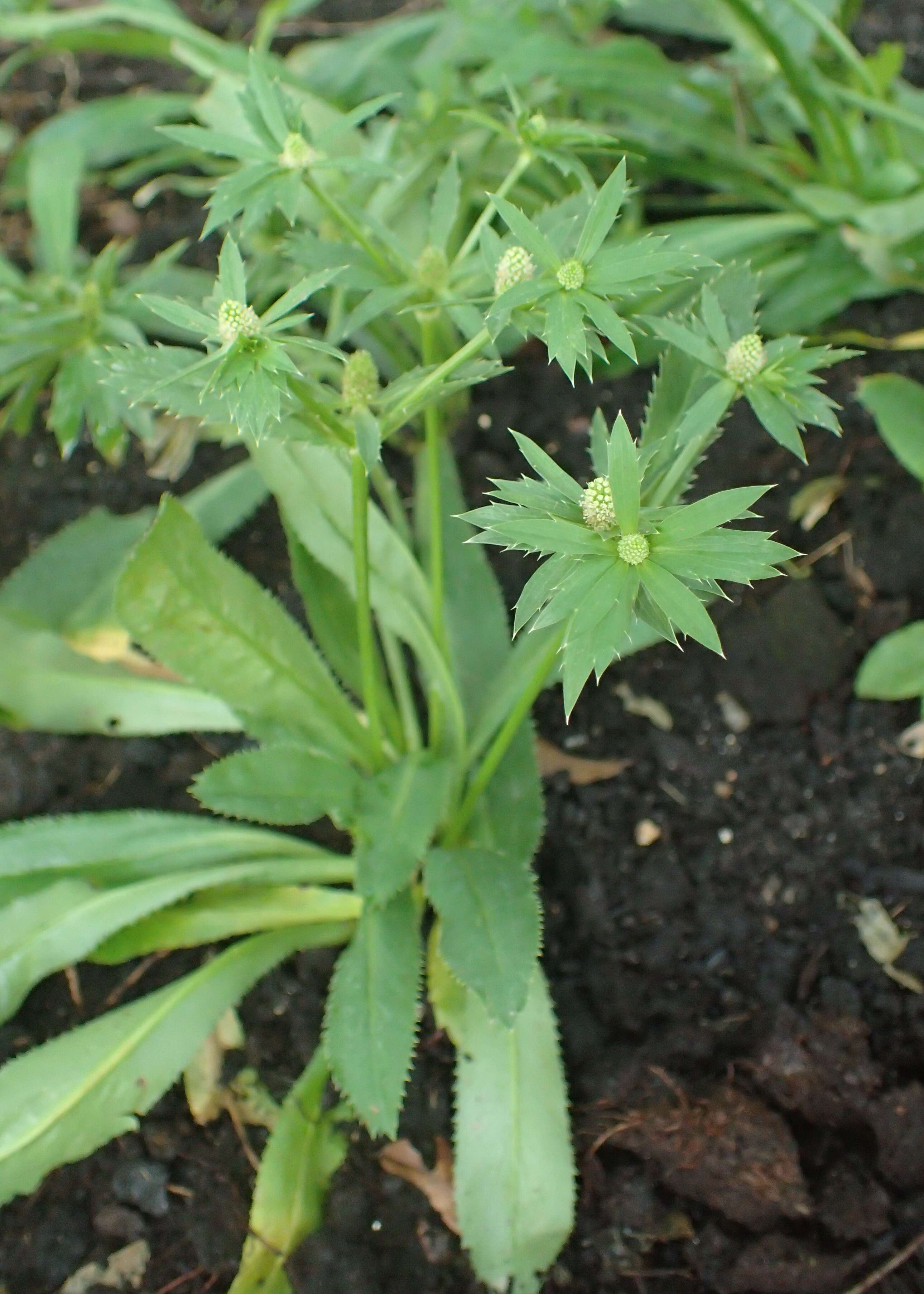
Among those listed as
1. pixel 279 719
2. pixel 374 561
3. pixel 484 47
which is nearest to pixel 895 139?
pixel 484 47

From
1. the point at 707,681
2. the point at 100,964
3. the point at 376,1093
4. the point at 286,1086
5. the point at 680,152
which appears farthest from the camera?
the point at 680,152

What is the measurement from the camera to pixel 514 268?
1052 mm

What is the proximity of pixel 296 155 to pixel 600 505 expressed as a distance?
1.82ft

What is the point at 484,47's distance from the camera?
2.02 m

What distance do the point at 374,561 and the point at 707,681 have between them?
0.67m

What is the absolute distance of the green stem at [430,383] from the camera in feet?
3.47

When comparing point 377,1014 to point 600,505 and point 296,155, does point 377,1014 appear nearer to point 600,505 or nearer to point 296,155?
point 600,505

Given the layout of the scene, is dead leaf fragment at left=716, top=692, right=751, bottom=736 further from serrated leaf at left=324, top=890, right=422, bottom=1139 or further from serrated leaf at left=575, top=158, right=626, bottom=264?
serrated leaf at left=575, top=158, right=626, bottom=264

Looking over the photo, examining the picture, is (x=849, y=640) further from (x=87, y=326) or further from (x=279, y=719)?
(x=87, y=326)

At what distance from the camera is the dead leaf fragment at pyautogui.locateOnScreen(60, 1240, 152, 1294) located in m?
1.48

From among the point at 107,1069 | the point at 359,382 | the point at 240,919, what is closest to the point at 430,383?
the point at 359,382

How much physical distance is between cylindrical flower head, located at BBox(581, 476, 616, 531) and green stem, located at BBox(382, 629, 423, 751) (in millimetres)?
844

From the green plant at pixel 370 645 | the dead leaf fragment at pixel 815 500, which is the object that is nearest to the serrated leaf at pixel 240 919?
the green plant at pixel 370 645

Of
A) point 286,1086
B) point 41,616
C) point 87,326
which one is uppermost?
point 87,326
